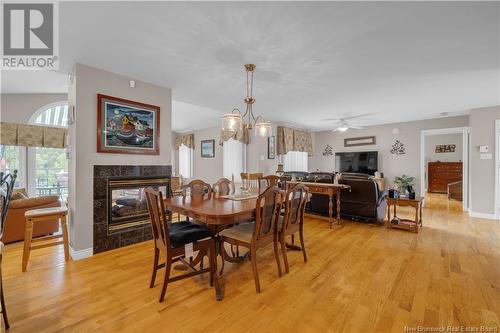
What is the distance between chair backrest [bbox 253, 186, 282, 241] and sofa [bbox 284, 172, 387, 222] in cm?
249

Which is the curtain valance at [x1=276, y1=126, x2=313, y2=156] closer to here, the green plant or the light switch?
the green plant

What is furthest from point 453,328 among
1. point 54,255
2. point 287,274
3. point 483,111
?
point 483,111

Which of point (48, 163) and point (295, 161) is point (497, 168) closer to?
point (295, 161)

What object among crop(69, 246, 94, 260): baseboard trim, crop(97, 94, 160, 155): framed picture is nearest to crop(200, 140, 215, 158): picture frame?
crop(97, 94, 160, 155): framed picture

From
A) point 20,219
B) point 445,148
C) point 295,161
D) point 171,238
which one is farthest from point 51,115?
point 445,148

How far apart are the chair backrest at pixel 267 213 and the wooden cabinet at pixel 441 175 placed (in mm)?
9341

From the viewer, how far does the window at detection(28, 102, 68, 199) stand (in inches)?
185

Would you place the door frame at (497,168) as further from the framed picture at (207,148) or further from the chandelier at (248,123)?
the framed picture at (207,148)

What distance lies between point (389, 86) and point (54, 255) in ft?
17.5

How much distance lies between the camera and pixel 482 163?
15.2 ft

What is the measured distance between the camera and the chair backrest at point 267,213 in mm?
2083

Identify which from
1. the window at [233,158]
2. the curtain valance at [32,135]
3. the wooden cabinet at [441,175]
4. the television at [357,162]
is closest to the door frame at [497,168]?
the television at [357,162]

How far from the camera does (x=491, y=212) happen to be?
4.61 metres

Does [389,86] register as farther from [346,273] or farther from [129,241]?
[129,241]
